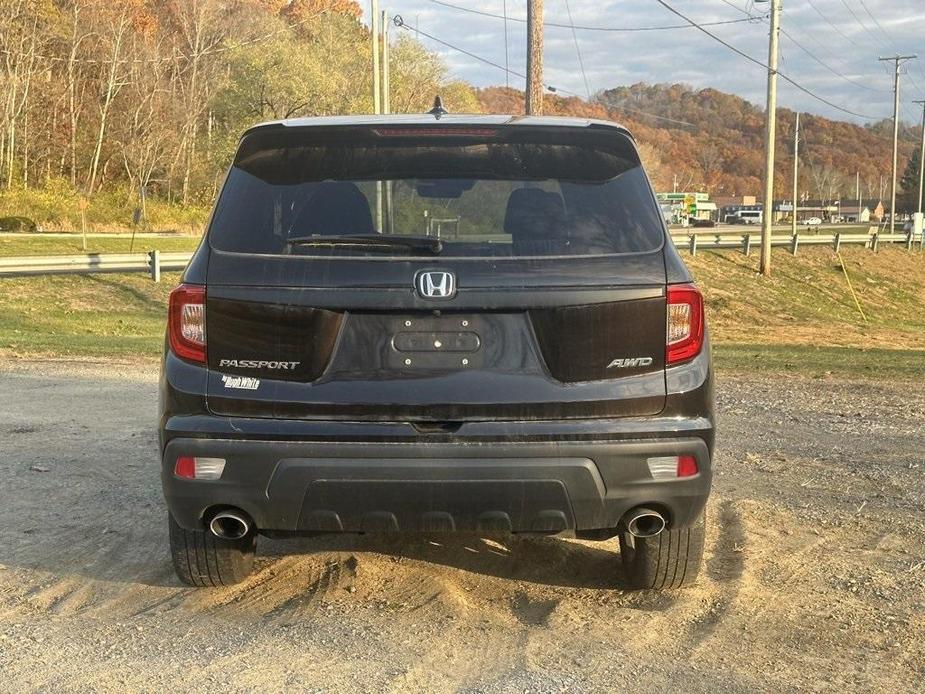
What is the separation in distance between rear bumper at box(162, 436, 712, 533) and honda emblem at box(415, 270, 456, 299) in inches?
20.3

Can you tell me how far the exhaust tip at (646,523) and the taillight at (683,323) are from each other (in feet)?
1.89

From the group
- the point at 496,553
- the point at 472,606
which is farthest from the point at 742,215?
the point at 472,606

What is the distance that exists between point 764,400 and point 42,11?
54108 mm

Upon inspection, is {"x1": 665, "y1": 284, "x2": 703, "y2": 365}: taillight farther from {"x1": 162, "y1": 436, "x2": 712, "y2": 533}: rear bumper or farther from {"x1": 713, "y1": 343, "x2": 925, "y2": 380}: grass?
{"x1": 713, "y1": 343, "x2": 925, "y2": 380}: grass

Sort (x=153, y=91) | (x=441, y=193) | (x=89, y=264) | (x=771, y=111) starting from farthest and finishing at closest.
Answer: (x=153, y=91) < (x=771, y=111) < (x=89, y=264) < (x=441, y=193)

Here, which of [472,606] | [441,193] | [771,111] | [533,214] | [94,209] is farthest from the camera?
[94,209]

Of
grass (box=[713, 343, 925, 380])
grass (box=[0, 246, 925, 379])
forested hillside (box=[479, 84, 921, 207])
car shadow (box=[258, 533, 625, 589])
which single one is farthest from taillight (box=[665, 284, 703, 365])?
forested hillside (box=[479, 84, 921, 207])

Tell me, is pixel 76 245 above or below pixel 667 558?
above

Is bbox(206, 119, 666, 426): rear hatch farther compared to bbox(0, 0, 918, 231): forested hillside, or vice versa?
bbox(0, 0, 918, 231): forested hillside

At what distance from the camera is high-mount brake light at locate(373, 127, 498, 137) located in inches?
158

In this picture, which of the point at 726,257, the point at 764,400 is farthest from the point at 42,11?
the point at 764,400

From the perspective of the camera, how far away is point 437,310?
11.9 ft

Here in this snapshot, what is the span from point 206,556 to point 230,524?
20.1 inches

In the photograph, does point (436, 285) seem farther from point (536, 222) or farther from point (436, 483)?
point (436, 483)
